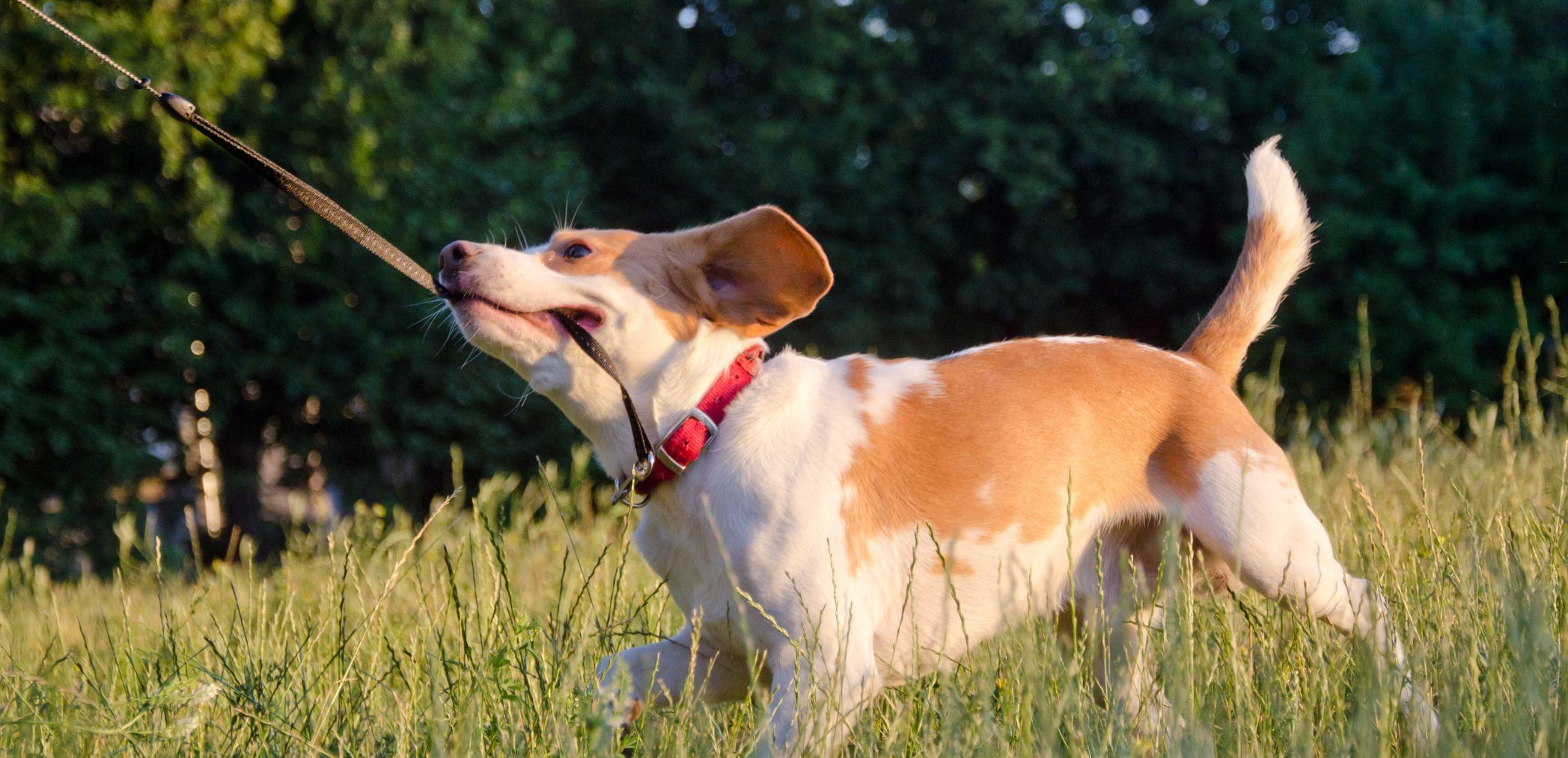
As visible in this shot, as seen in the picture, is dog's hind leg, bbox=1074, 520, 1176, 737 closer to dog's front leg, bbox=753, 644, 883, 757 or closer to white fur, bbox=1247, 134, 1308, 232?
dog's front leg, bbox=753, 644, 883, 757

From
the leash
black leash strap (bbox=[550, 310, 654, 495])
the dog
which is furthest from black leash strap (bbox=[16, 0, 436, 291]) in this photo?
black leash strap (bbox=[550, 310, 654, 495])

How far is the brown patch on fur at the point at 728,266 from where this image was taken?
316 centimetres

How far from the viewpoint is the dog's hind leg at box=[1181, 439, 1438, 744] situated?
326 centimetres

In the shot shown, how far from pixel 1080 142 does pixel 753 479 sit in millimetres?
17118

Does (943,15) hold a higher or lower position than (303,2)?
lower

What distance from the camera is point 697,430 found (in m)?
2.97

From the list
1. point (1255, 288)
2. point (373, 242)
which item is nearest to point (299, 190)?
point (373, 242)

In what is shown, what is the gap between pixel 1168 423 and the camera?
339 cm

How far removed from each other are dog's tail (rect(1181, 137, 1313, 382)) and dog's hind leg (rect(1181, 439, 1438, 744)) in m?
0.59

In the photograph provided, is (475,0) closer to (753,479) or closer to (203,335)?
(203,335)

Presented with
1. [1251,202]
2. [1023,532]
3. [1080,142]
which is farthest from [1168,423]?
[1080,142]

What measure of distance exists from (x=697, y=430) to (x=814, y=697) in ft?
2.44

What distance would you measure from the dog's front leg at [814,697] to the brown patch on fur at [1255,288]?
62.7 inches

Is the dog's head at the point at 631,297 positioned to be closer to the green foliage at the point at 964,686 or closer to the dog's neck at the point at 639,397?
the dog's neck at the point at 639,397
